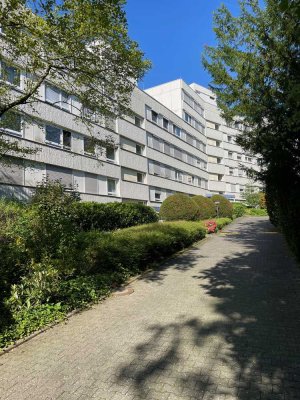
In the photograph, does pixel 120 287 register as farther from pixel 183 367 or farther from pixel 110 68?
pixel 110 68

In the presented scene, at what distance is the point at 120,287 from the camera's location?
7.55 m

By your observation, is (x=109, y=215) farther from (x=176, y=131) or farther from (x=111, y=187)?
(x=176, y=131)

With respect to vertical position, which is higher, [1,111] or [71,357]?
[1,111]

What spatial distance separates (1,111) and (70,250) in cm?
471

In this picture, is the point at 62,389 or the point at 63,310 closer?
the point at 62,389

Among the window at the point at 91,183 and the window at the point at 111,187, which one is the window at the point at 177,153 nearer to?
the window at the point at 111,187

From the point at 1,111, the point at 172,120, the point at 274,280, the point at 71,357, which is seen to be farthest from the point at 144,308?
the point at 172,120

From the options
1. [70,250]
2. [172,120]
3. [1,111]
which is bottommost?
[70,250]

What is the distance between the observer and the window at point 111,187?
2575 centimetres

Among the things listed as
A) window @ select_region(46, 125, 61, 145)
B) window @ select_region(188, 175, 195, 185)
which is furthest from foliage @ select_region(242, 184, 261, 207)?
window @ select_region(46, 125, 61, 145)

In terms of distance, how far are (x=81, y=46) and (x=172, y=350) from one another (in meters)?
7.78

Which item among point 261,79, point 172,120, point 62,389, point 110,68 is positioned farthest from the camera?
point 172,120

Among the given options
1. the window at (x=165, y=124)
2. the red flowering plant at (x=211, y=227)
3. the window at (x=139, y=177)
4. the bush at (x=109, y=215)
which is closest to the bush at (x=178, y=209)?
the bush at (x=109, y=215)

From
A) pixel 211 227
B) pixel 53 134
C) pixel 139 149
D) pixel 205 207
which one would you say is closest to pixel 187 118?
pixel 139 149
